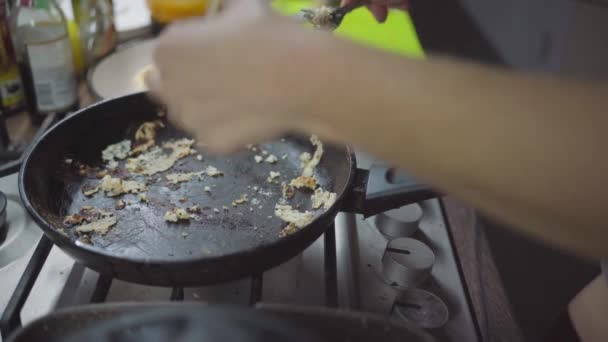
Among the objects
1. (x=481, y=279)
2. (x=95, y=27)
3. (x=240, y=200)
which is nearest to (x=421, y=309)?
(x=481, y=279)

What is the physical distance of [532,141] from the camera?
1.14 feet

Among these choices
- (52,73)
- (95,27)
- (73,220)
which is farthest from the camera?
(95,27)

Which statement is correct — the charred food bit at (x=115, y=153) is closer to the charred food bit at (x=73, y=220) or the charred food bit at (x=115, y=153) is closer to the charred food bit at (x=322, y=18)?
the charred food bit at (x=73, y=220)

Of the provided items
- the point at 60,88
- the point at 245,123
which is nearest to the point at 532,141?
the point at 245,123

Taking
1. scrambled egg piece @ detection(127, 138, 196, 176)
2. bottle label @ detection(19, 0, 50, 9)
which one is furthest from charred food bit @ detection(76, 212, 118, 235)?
bottle label @ detection(19, 0, 50, 9)

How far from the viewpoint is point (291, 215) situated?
2.20ft

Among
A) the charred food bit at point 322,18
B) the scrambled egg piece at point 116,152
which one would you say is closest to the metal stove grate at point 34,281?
the scrambled egg piece at point 116,152

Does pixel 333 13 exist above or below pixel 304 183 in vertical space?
above

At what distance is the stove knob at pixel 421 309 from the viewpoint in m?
0.57

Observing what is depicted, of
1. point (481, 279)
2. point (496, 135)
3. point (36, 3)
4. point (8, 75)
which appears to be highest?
point (496, 135)

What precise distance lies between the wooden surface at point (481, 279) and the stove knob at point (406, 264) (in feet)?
0.29

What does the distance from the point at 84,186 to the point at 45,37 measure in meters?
0.32

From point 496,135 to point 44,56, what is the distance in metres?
0.76

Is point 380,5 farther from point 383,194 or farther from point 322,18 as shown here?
point 383,194
